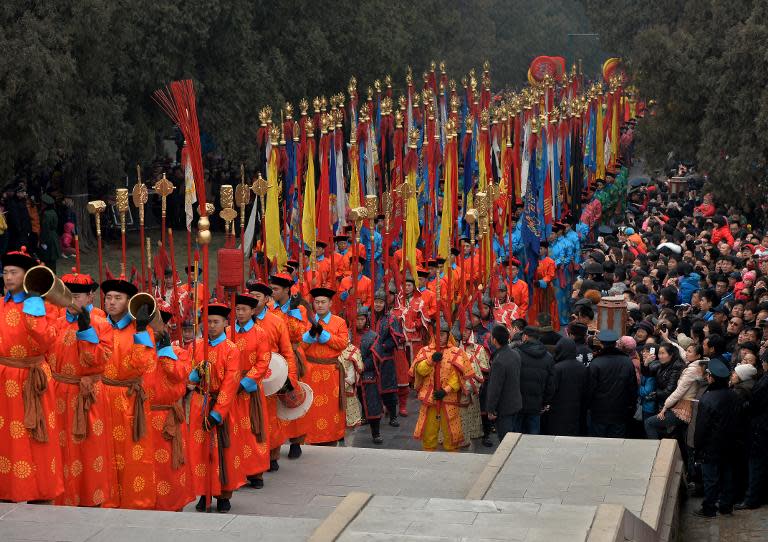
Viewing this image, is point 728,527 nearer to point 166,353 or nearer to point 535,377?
point 535,377

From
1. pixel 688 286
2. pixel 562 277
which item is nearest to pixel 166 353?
pixel 688 286

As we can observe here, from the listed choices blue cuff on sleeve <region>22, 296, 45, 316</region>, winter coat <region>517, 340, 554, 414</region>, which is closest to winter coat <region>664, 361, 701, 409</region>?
winter coat <region>517, 340, 554, 414</region>

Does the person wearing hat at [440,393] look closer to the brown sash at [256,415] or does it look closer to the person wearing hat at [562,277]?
the brown sash at [256,415]

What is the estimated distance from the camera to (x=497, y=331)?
1219 centimetres

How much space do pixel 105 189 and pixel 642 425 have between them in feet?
60.6

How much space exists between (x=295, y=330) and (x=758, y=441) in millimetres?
3581

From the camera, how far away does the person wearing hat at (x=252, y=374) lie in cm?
1039

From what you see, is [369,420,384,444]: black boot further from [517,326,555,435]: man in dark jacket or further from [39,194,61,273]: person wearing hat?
[39,194,61,273]: person wearing hat

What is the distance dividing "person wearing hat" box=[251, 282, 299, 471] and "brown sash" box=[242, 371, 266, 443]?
311 millimetres

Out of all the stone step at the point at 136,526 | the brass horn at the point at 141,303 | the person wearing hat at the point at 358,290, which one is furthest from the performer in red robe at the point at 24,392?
the person wearing hat at the point at 358,290

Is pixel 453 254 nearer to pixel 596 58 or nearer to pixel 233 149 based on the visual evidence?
pixel 233 149

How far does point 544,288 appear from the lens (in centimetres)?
1945

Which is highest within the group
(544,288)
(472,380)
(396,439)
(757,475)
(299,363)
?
(299,363)

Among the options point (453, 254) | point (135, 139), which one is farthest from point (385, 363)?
point (135, 139)
